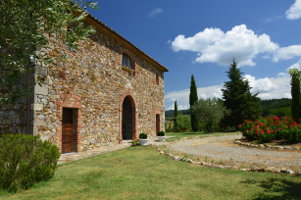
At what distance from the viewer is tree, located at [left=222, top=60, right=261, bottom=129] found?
2483 centimetres

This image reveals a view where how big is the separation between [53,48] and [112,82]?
13.6 feet

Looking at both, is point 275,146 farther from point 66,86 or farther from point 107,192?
point 66,86

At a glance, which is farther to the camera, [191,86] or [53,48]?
[191,86]

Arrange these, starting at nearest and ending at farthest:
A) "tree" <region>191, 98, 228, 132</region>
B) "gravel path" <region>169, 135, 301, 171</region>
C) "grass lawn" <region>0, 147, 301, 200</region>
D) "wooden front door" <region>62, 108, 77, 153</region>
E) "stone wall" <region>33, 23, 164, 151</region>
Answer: "grass lawn" <region>0, 147, 301, 200</region>, "gravel path" <region>169, 135, 301, 171</region>, "stone wall" <region>33, 23, 164, 151</region>, "wooden front door" <region>62, 108, 77, 153</region>, "tree" <region>191, 98, 228, 132</region>

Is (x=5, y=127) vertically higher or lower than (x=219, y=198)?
higher

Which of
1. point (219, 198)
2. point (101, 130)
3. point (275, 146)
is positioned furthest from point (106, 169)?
point (275, 146)

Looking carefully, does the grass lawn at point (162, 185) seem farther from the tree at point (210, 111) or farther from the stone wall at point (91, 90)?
the tree at point (210, 111)

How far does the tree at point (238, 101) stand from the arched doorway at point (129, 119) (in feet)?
51.6

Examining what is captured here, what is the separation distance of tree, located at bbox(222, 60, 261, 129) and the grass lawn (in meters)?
21.7

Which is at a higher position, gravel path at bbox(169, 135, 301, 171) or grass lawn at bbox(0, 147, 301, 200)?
grass lawn at bbox(0, 147, 301, 200)

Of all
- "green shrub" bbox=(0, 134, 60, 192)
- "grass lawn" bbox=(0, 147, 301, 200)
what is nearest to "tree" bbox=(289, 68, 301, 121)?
"grass lawn" bbox=(0, 147, 301, 200)

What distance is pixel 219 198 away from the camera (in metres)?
3.50

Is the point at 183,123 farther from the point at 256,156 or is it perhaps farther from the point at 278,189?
the point at 278,189

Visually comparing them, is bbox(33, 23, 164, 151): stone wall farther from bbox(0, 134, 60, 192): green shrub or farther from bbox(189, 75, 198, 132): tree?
bbox(189, 75, 198, 132): tree
